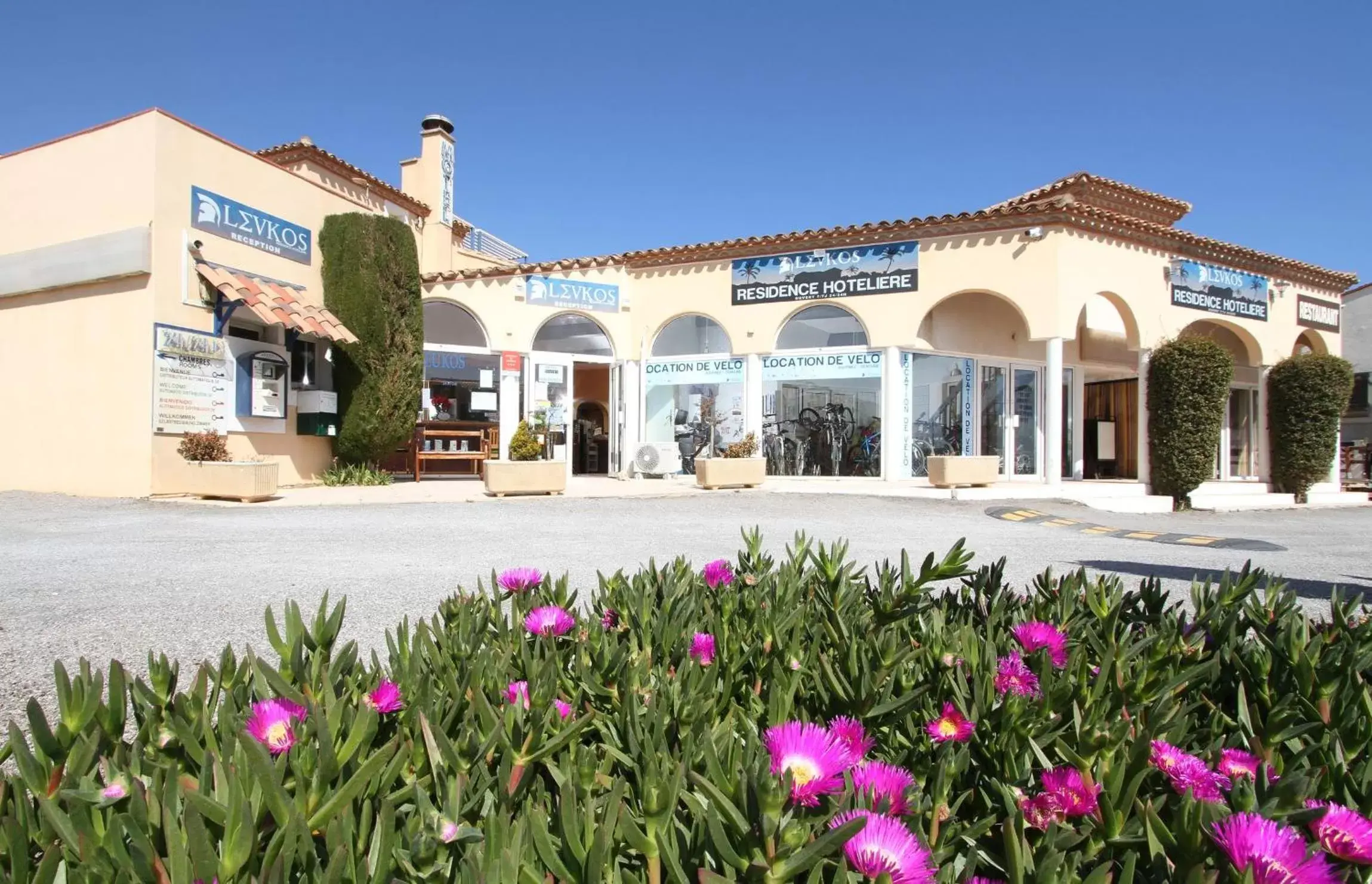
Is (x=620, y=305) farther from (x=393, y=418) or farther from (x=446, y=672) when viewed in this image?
(x=446, y=672)

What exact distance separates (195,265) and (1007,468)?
1357 centimetres

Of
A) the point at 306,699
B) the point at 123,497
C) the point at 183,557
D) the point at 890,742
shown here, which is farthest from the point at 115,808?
the point at 123,497

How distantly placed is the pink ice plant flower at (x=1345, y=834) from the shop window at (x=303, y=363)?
1316 centimetres

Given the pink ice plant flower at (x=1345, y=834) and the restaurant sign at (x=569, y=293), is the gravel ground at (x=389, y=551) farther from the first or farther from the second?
the restaurant sign at (x=569, y=293)

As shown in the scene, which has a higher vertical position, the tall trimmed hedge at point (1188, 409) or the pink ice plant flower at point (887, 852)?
the tall trimmed hedge at point (1188, 409)

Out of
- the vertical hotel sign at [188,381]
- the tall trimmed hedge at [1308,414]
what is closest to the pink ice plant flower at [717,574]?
the vertical hotel sign at [188,381]

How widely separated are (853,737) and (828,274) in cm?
1352

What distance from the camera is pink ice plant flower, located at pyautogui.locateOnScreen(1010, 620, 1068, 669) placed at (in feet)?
5.19

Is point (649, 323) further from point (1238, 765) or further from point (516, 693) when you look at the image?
point (1238, 765)

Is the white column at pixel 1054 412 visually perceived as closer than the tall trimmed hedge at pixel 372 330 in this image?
No

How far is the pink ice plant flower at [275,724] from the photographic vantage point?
3.45 feet

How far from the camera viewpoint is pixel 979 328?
14672 millimetres

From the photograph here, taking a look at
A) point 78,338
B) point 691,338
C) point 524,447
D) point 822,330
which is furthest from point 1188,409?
point 78,338

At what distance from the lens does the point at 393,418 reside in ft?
41.3
